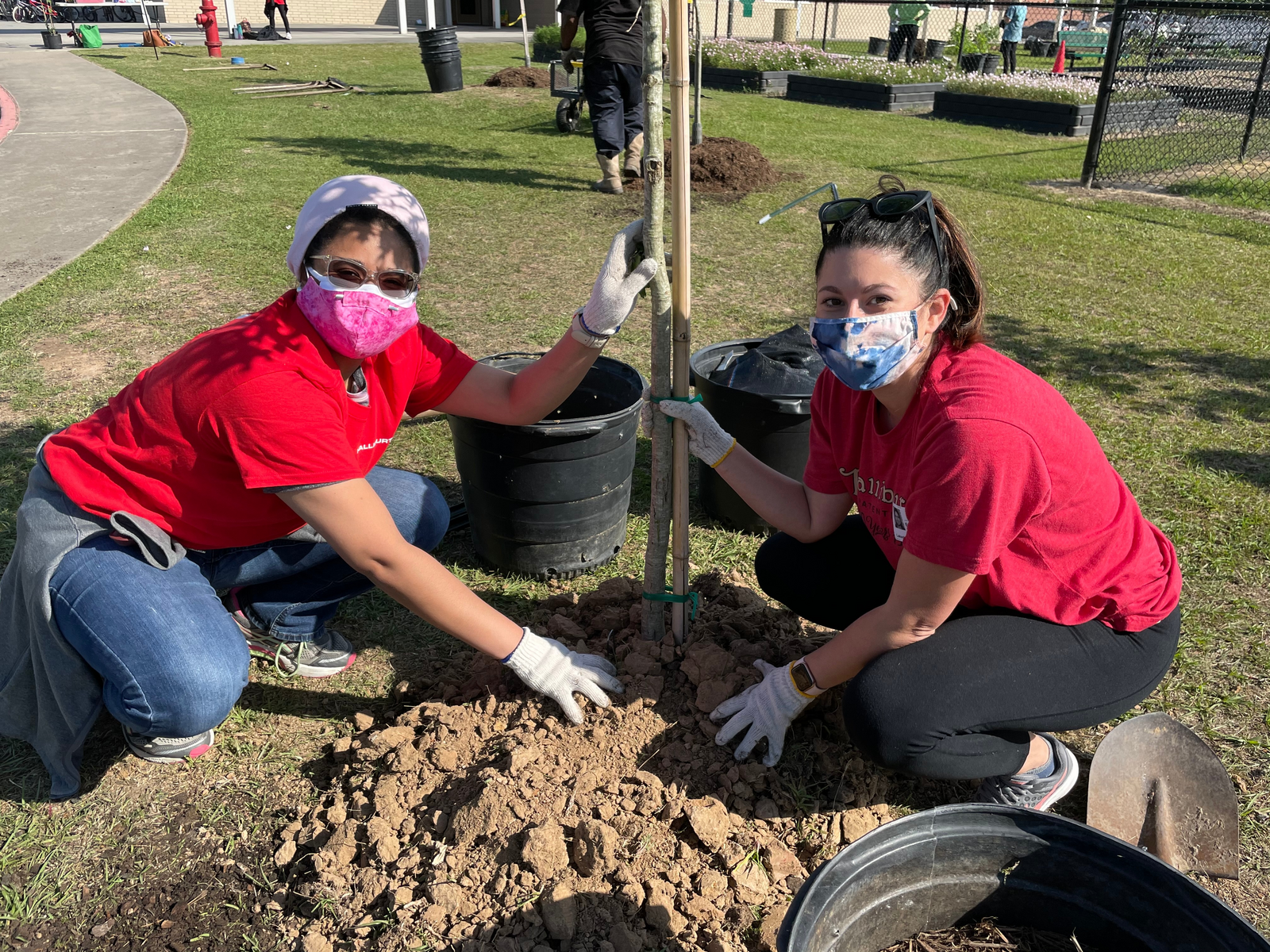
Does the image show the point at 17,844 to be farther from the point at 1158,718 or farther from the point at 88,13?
the point at 88,13

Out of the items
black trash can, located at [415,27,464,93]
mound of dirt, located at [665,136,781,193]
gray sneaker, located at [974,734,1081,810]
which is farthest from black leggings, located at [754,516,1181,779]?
black trash can, located at [415,27,464,93]

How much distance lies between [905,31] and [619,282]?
19.8 metres

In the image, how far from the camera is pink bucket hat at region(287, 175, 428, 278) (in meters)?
2.01

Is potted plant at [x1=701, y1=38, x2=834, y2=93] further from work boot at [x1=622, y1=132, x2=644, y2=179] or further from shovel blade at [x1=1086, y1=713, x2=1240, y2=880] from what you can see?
shovel blade at [x1=1086, y1=713, x2=1240, y2=880]

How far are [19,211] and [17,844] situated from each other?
755 centimetres

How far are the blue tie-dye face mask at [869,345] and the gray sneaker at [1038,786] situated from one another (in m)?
1.07

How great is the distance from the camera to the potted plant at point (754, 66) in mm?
16109

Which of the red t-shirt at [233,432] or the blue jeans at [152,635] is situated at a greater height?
the red t-shirt at [233,432]

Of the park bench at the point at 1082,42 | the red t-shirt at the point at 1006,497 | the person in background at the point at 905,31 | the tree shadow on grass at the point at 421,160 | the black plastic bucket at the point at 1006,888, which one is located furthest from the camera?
the park bench at the point at 1082,42

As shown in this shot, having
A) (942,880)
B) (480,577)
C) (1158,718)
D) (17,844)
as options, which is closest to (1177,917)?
(942,880)

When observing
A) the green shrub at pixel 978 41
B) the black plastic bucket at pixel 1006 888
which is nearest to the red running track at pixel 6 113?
the black plastic bucket at pixel 1006 888

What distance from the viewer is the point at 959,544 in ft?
5.87

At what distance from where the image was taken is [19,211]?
7.93m

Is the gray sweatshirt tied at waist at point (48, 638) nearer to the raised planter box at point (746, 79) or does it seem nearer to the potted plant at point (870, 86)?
the potted plant at point (870, 86)
